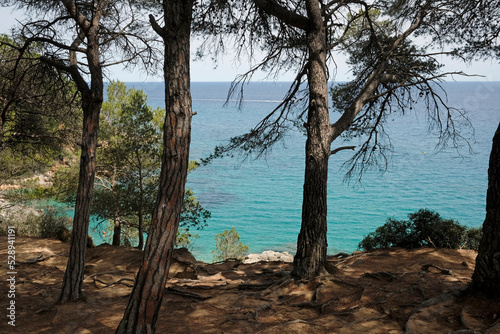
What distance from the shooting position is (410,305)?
4.78 meters

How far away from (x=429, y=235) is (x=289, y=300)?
4.80 metres

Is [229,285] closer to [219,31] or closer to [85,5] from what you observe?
[219,31]

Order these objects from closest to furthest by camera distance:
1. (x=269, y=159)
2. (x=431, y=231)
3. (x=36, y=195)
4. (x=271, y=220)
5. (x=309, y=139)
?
(x=309, y=139)
(x=431, y=231)
(x=36, y=195)
(x=271, y=220)
(x=269, y=159)

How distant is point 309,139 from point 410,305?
9.49 feet

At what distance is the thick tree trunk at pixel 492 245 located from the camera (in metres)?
4.30

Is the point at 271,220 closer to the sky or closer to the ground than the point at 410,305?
closer to the ground

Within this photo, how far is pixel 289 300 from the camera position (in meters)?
5.72

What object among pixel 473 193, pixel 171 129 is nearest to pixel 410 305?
pixel 171 129

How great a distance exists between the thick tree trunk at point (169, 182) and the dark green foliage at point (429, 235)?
22.9 ft

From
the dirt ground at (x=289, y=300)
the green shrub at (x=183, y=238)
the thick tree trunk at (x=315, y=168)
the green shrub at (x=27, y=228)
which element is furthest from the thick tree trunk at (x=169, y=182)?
the green shrub at (x=27, y=228)

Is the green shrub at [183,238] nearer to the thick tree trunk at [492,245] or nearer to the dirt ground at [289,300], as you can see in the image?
the dirt ground at [289,300]

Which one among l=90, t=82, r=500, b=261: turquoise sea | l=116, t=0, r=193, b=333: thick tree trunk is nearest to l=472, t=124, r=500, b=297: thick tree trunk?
l=116, t=0, r=193, b=333: thick tree trunk

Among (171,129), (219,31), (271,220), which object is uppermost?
(219,31)

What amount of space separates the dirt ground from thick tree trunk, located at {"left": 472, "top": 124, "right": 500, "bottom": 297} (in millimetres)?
181
